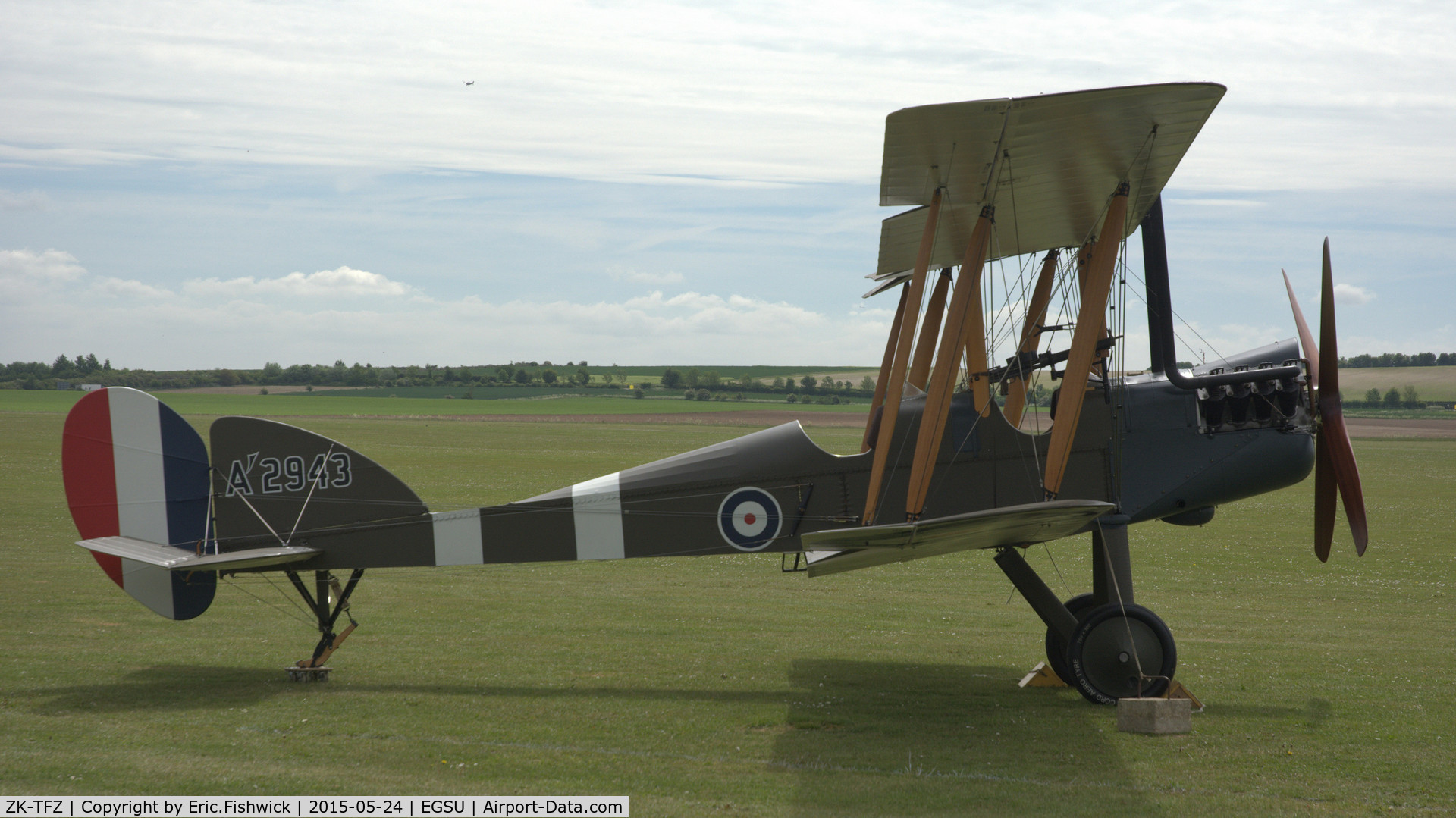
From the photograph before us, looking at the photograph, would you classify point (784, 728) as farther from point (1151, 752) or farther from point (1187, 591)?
point (1187, 591)

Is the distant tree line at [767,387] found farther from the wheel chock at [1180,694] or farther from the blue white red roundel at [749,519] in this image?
the wheel chock at [1180,694]

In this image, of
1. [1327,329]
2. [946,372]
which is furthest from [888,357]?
[1327,329]

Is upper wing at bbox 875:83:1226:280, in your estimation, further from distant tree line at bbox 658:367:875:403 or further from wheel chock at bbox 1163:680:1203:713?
distant tree line at bbox 658:367:875:403

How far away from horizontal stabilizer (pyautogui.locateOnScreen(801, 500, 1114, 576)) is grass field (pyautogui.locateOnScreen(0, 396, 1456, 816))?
48.9 inches

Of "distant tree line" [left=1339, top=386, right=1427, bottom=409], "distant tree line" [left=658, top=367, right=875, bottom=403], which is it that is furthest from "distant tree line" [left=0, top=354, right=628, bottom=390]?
"distant tree line" [left=1339, top=386, right=1427, bottom=409]

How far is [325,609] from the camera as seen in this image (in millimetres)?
8352

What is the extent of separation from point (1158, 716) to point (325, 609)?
22.4ft

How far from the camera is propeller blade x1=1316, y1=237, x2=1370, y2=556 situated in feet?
24.5

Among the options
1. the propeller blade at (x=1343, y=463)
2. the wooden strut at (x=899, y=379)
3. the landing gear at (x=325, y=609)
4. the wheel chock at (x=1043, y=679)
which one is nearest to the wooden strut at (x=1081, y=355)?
the wooden strut at (x=899, y=379)

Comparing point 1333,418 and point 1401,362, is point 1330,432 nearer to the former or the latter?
point 1333,418

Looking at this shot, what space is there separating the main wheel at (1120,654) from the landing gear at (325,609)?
5.99 m

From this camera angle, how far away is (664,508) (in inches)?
320

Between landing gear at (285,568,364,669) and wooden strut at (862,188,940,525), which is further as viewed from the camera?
landing gear at (285,568,364,669)

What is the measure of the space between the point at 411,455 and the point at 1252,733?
3653 centimetres
